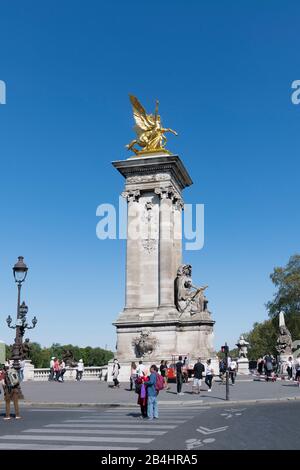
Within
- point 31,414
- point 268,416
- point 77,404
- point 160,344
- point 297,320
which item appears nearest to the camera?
point 268,416

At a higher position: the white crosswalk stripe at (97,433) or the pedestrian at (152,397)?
the pedestrian at (152,397)

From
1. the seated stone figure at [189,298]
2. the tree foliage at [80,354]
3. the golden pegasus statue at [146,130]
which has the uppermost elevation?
the golden pegasus statue at [146,130]

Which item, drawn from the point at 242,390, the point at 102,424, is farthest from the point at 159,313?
the point at 102,424

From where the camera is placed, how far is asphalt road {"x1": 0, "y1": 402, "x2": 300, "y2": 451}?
1082cm

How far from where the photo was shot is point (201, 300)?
3672 centimetres

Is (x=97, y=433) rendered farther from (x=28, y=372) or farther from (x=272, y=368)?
(x=28, y=372)

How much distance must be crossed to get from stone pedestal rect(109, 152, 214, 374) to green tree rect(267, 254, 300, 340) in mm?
38770

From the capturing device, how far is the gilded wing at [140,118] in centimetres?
4138

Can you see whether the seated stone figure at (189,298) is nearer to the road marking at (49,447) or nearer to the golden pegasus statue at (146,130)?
the golden pegasus statue at (146,130)

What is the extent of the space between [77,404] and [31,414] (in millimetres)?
3037

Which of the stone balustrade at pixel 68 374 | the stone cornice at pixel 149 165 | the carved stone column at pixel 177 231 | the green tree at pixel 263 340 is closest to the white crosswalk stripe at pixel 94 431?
the stone balustrade at pixel 68 374

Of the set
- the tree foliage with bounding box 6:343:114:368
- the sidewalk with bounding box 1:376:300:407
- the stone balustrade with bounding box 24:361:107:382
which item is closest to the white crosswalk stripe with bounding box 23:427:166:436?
the sidewalk with bounding box 1:376:300:407

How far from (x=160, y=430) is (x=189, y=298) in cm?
2385
